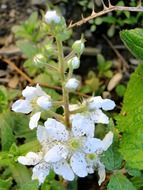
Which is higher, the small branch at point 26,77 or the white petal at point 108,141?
the white petal at point 108,141

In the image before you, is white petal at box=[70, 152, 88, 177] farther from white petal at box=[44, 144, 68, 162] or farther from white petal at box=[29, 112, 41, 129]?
white petal at box=[29, 112, 41, 129]

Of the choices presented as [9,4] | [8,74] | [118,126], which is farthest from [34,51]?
[118,126]

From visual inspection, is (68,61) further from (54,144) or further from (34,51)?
(34,51)

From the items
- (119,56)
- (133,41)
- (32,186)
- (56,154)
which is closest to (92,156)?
(56,154)

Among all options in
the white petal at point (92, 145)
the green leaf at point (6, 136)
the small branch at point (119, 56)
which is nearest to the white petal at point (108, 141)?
the white petal at point (92, 145)

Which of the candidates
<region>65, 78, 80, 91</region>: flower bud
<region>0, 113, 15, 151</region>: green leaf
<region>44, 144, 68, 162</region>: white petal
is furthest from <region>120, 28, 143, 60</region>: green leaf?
<region>0, 113, 15, 151</region>: green leaf

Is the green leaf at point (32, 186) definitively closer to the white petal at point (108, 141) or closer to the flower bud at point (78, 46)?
the white petal at point (108, 141)
